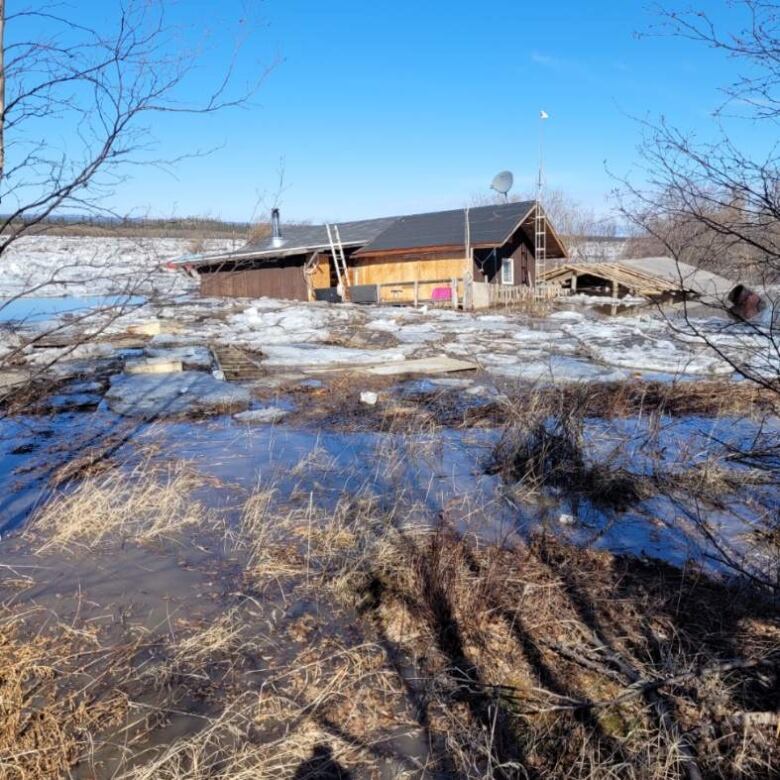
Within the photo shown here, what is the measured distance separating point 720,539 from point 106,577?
367 cm

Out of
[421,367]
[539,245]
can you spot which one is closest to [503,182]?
[539,245]

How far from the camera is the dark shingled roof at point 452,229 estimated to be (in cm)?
2323

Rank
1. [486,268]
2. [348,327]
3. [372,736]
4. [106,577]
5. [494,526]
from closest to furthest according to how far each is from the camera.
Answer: [372,736] → [106,577] → [494,526] → [348,327] → [486,268]

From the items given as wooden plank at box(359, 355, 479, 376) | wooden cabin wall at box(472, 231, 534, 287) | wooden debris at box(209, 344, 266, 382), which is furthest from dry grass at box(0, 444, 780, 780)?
wooden cabin wall at box(472, 231, 534, 287)

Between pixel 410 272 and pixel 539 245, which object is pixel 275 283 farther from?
pixel 539 245

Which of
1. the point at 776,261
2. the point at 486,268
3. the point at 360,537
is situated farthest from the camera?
the point at 486,268

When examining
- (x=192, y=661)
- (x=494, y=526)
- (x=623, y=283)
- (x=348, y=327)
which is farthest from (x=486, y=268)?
(x=192, y=661)

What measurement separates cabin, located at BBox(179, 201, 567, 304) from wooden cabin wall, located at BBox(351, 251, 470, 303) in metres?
0.04

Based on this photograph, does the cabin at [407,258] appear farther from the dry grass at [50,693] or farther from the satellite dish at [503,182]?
the dry grass at [50,693]

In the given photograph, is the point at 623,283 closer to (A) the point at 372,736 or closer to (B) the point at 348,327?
(B) the point at 348,327

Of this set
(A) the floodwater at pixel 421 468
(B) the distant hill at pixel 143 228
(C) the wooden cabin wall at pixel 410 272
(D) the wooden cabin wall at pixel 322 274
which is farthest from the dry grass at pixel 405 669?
(D) the wooden cabin wall at pixel 322 274

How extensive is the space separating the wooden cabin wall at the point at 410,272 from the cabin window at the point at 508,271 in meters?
3.59

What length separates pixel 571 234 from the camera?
48500 mm

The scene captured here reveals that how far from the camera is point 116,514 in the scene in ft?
12.9
